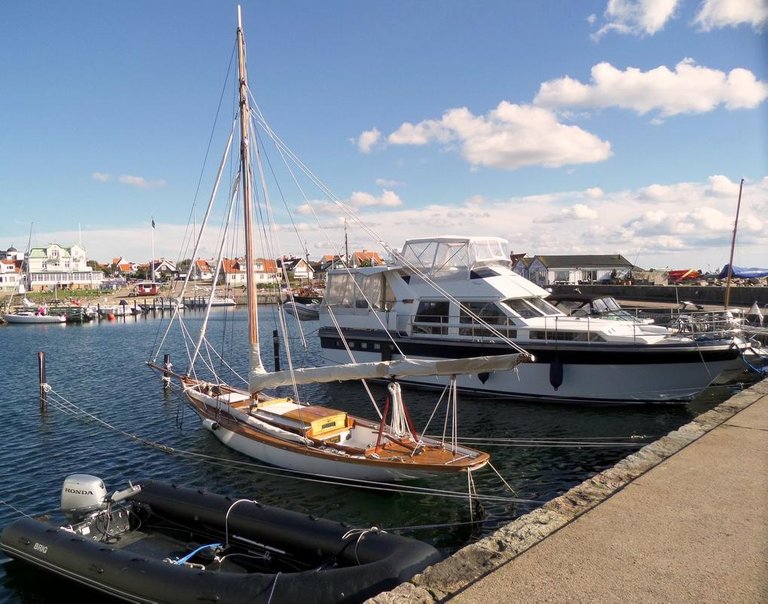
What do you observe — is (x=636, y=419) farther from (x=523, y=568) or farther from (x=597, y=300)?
(x=523, y=568)

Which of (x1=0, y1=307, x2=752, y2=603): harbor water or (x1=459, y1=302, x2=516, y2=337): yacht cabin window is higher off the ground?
(x1=459, y1=302, x2=516, y2=337): yacht cabin window

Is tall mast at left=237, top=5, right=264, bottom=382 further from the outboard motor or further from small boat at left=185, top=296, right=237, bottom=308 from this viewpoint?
small boat at left=185, top=296, right=237, bottom=308

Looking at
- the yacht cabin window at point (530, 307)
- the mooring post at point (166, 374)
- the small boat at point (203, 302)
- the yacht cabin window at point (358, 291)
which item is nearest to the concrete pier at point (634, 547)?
the yacht cabin window at point (530, 307)

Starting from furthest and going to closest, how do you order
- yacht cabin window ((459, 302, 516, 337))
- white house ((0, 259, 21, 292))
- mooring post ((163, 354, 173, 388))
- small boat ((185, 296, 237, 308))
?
white house ((0, 259, 21, 292)) → small boat ((185, 296, 237, 308)) → yacht cabin window ((459, 302, 516, 337)) → mooring post ((163, 354, 173, 388))

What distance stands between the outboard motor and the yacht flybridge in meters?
6.39

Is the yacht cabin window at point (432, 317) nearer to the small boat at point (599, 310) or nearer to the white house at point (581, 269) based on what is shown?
the small boat at point (599, 310)

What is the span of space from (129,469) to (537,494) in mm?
10045

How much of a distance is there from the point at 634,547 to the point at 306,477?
8.35 meters

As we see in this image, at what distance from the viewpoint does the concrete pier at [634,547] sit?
449cm

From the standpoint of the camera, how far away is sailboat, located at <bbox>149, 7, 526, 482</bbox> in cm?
1062

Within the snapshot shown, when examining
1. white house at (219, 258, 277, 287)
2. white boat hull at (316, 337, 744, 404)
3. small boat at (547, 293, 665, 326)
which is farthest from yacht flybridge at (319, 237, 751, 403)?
white house at (219, 258, 277, 287)

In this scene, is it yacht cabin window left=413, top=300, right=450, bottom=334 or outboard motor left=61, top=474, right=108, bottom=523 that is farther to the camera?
yacht cabin window left=413, top=300, right=450, bottom=334

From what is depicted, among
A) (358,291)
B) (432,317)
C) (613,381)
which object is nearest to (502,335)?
(432,317)

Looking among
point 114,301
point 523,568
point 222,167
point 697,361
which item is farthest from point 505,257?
point 114,301
